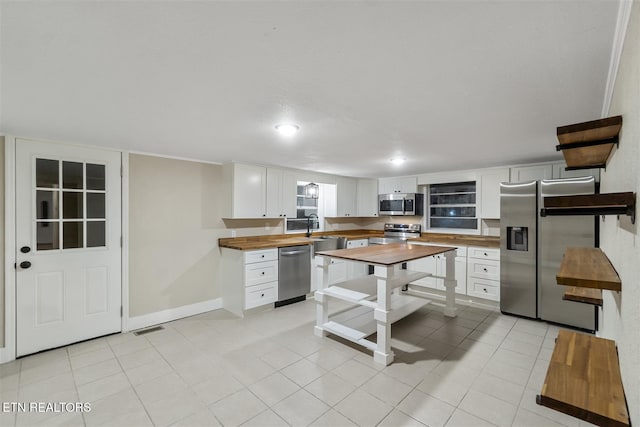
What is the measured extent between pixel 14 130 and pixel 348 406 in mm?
3794

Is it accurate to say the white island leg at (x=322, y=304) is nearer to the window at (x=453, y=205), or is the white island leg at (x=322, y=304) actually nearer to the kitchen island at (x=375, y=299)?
the kitchen island at (x=375, y=299)

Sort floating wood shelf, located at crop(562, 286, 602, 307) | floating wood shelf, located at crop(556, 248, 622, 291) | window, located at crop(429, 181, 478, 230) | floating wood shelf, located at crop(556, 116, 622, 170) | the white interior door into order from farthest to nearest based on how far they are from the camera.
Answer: window, located at crop(429, 181, 478, 230)
the white interior door
floating wood shelf, located at crop(562, 286, 602, 307)
floating wood shelf, located at crop(556, 116, 622, 170)
floating wood shelf, located at crop(556, 248, 622, 291)

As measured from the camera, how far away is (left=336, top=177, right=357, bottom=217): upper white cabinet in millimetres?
6016

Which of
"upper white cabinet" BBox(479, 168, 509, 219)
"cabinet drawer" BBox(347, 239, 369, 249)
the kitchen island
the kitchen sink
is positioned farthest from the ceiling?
"cabinet drawer" BBox(347, 239, 369, 249)

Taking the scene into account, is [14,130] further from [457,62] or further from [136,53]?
[457,62]

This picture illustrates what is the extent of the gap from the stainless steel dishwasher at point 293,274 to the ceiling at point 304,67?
7.23 feet

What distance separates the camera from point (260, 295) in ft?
13.6

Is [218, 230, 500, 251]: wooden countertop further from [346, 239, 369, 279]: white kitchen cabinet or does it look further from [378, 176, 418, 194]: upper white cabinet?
[378, 176, 418, 194]: upper white cabinet

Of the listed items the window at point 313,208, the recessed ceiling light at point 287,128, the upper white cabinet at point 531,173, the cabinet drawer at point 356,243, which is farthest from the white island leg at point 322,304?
the upper white cabinet at point 531,173

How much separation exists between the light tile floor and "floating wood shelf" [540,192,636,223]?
171 centimetres

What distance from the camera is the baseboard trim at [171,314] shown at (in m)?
3.58

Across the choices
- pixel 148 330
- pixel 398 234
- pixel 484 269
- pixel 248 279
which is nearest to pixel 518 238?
pixel 484 269

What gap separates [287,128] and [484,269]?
12.2 feet

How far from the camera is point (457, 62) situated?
1.46 metres
